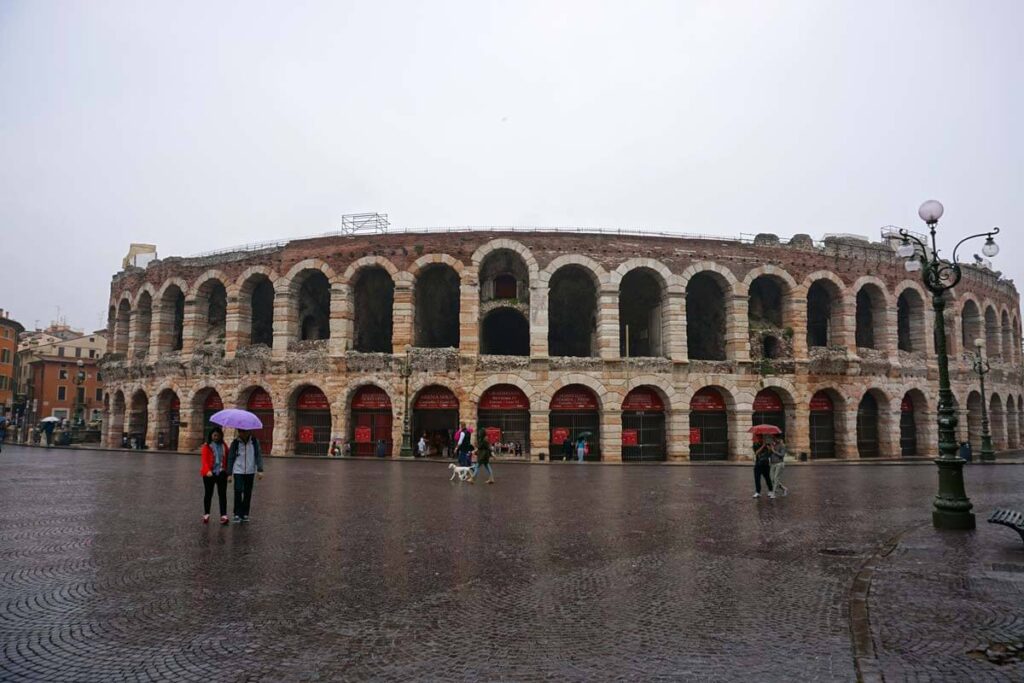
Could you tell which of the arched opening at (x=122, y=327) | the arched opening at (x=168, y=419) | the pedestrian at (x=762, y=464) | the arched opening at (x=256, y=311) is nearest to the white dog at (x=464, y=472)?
the pedestrian at (x=762, y=464)

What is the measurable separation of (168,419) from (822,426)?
3512 centimetres

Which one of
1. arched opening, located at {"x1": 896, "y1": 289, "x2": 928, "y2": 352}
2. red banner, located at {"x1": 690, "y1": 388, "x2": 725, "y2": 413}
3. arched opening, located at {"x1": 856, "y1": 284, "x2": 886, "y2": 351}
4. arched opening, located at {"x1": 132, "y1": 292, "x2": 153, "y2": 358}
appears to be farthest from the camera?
arched opening, located at {"x1": 132, "y1": 292, "x2": 153, "y2": 358}

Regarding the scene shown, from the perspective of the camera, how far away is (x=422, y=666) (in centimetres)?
466

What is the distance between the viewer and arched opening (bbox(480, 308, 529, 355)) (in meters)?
34.8

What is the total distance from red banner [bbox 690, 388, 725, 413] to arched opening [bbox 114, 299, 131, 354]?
3286 cm

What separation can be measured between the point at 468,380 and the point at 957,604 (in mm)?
23747

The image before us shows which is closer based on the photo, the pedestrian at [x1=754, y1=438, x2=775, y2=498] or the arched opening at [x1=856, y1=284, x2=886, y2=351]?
the pedestrian at [x1=754, y1=438, x2=775, y2=498]

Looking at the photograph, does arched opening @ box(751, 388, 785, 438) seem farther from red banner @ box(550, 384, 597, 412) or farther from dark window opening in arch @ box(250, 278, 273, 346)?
dark window opening in arch @ box(250, 278, 273, 346)

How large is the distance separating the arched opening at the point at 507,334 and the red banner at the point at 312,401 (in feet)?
30.1

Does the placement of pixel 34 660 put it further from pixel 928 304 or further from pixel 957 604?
pixel 928 304

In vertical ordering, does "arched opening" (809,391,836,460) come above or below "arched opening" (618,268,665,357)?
below

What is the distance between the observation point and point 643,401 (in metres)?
29.9

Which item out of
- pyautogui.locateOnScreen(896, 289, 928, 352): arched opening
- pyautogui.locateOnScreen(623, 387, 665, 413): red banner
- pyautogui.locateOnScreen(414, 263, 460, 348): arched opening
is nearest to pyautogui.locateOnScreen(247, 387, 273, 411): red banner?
pyautogui.locateOnScreen(414, 263, 460, 348): arched opening

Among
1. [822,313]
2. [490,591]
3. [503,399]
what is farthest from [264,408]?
[822,313]
